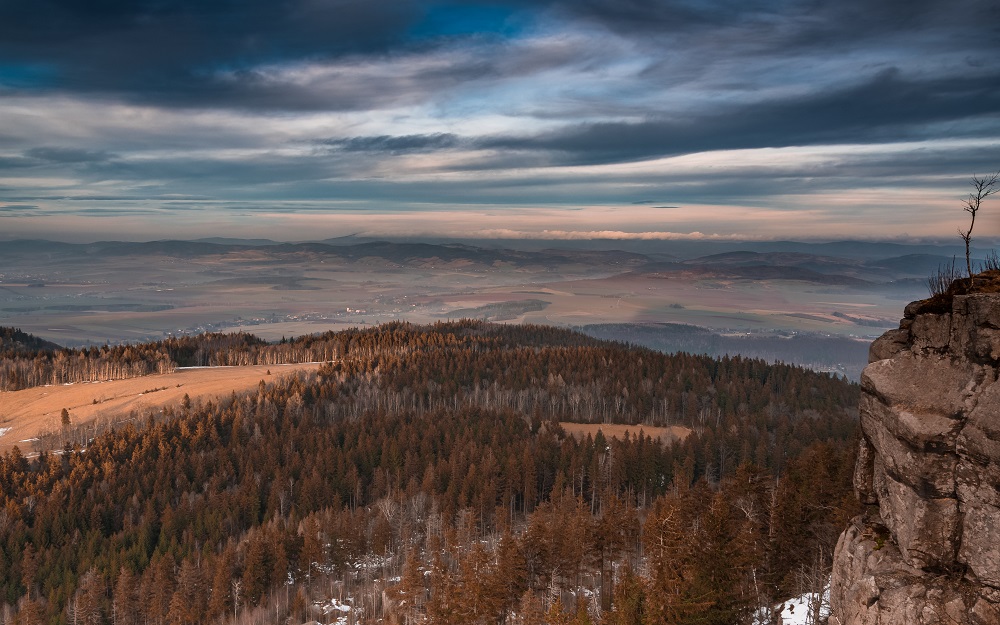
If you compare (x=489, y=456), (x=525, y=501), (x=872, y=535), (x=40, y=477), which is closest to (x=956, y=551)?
(x=872, y=535)

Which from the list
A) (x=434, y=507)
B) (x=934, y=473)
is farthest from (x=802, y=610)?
(x=434, y=507)

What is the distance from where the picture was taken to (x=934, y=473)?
22719 mm

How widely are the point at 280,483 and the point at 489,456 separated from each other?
128 feet

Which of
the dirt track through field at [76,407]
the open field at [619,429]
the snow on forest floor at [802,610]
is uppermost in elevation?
the snow on forest floor at [802,610]

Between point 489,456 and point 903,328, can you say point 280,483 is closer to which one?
point 489,456

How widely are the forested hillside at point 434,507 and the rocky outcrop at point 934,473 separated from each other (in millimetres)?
13677

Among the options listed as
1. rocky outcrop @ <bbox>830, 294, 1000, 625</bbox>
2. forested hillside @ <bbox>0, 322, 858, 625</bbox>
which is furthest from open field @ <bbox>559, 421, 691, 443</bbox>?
rocky outcrop @ <bbox>830, 294, 1000, 625</bbox>

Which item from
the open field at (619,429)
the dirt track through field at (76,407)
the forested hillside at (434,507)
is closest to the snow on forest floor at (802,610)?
the forested hillside at (434,507)

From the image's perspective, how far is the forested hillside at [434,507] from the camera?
5544 cm

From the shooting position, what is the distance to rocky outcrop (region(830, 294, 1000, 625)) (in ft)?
70.3

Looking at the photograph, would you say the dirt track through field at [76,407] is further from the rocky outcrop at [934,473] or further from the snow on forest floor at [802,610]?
the rocky outcrop at [934,473]

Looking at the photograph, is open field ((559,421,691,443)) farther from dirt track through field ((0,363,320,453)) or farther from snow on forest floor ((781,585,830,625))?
snow on forest floor ((781,585,830,625))

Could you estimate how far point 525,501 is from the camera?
112m

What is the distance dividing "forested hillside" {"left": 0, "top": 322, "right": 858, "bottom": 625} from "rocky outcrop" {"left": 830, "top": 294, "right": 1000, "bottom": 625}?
44.9 feet
